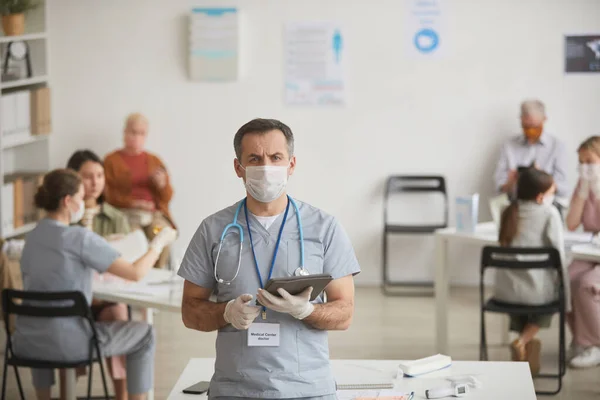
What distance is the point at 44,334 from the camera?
439 cm

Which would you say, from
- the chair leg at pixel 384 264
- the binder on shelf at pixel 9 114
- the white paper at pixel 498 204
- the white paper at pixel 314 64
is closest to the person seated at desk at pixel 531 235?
the white paper at pixel 498 204

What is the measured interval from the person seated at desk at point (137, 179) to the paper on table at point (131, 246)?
203 cm

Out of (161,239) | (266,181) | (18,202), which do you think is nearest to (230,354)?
(266,181)

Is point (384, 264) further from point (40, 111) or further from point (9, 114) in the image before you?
point (9, 114)

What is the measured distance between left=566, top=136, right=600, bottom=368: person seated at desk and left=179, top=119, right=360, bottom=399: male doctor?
3.33m

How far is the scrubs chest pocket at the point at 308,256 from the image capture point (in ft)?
9.18

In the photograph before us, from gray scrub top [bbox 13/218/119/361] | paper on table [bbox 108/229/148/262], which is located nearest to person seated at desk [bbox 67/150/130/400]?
paper on table [bbox 108/229/148/262]

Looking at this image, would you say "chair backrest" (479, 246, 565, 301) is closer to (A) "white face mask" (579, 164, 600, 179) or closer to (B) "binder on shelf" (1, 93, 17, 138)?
(A) "white face mask" (579, 164, 600, 179)

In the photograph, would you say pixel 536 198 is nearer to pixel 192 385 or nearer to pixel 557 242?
pixel 557 242

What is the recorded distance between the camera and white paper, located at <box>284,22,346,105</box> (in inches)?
314

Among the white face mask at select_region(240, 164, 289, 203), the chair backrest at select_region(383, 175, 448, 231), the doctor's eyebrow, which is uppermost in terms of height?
the doctor's eyebrow

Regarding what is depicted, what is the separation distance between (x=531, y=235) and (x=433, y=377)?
7.44ft

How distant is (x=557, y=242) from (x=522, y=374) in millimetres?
2119

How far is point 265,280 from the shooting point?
278 cm
